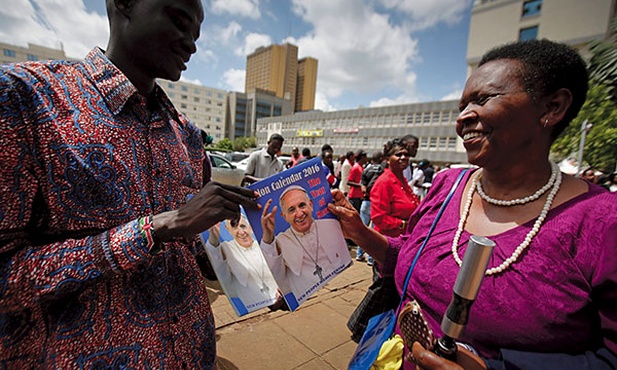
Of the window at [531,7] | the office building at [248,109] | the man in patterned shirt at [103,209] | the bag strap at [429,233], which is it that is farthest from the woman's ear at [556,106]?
the office building at [248,109]

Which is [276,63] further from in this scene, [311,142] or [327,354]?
[327,354]

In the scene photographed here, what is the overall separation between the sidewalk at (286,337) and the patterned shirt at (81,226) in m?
1.65

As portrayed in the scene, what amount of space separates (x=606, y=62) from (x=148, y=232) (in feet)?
12.7

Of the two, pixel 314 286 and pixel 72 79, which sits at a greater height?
pixel 72 79

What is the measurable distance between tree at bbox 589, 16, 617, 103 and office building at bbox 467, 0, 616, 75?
27.6m

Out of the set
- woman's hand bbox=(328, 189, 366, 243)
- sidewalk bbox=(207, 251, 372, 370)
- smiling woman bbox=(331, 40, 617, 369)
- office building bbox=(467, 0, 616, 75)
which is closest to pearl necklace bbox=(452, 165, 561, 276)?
smiling woman bbox=(331, 40, 617, 369)

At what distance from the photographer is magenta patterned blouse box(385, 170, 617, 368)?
2.71ft

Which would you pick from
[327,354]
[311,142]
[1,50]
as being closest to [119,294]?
[327,354]

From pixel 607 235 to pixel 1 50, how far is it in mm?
81580

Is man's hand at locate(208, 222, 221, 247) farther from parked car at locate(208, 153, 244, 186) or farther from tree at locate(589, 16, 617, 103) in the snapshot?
parked car at locate(208, 153, 244, 186)

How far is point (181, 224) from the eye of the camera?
0.83 meters

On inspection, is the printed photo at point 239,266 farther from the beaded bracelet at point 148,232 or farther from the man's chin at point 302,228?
the beaded bracelet at point 148,232

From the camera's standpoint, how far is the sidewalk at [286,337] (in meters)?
2.42

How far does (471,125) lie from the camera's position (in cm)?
111
